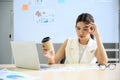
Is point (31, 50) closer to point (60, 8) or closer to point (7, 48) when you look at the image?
point (60, 8)

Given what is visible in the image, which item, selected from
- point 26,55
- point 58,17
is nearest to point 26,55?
point 26,55

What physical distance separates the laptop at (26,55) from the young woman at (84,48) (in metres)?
0.38

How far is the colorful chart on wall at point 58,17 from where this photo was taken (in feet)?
10.8

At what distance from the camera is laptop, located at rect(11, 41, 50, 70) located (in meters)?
1.38

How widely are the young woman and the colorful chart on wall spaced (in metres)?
1.29

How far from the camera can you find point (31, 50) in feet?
4.54

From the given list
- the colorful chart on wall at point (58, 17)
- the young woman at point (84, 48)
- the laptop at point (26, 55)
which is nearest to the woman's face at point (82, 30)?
the young woman at point (84, 48)

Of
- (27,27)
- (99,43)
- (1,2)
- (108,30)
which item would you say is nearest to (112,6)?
(108,30)

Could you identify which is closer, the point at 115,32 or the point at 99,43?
the point at 99,43

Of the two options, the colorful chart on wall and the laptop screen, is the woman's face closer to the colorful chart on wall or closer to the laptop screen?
the laptop screen

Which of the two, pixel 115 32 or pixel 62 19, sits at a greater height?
pixel 62 19

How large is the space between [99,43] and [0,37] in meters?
3.44

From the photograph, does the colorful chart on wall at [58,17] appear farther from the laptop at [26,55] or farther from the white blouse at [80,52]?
the laptop at [26,55]

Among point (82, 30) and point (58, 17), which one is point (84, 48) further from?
point (58, 17)
